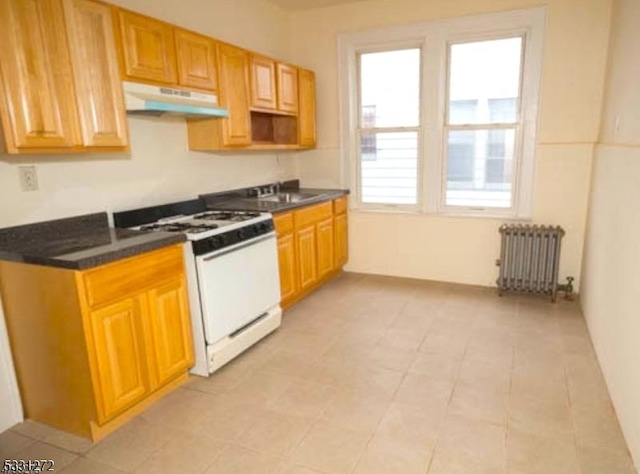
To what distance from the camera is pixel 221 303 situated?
253 centimetres

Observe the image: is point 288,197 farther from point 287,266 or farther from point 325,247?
point 287,266

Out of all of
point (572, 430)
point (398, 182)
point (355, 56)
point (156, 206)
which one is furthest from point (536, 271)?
point (156, 206)

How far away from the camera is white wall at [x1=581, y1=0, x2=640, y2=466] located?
1895 mm

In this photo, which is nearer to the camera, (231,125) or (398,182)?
(231,125)

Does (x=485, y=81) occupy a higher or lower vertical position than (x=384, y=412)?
higher

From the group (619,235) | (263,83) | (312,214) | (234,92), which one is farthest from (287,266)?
(619,235)

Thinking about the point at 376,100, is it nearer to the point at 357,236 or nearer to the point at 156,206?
the point at 357,236

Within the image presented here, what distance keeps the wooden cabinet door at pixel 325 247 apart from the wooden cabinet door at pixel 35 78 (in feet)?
7.26

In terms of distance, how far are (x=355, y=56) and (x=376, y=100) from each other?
47cm

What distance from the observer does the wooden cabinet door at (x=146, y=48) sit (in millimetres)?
2254

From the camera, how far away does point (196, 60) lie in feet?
8.90

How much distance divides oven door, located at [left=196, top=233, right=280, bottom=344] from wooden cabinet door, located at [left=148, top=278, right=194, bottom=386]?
0.12 metres

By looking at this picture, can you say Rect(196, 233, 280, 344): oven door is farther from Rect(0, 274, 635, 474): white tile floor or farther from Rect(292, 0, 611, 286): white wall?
Rect(292, 0, 611, 286): white wall

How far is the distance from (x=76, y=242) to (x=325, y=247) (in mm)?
2224
